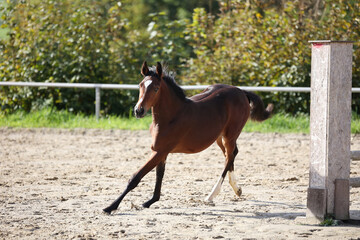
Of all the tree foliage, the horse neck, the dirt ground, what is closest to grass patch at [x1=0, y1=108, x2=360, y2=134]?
the tree foliage

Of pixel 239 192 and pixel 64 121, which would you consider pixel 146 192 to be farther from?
pixel 64 121

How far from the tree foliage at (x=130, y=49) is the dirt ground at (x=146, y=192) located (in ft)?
8.90

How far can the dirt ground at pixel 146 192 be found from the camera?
5.00m

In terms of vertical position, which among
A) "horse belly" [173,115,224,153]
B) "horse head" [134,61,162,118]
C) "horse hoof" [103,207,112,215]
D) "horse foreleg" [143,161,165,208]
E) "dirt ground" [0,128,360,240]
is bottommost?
"dirt ground" [0,128,360,240]

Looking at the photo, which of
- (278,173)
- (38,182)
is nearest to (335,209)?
(278,173)

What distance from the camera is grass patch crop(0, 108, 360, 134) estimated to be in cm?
1224

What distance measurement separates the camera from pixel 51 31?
46.7 ft

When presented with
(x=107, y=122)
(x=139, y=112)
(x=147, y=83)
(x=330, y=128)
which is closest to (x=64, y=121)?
(x=107, y=122)

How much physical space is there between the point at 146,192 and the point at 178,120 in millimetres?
1286

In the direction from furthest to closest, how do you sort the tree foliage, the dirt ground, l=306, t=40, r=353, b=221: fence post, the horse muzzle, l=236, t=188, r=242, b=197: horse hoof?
the tree foliage → l=236, t=188, r=242, b=197: horse hoof → the horse muzzle → l=306, t=40, r=353, b=221: fence post → the dirt ground

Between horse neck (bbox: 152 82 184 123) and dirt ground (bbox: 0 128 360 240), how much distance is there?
93 centimetres

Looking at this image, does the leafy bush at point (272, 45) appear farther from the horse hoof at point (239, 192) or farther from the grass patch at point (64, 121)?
the horse hoof at point (239, 192)

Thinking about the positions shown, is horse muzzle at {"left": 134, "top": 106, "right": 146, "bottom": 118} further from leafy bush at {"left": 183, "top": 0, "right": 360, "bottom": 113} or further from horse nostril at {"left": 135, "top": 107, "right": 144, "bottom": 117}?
leafy bush at {"left": 183, "top": 0, "right": 360, "bottom": 113}

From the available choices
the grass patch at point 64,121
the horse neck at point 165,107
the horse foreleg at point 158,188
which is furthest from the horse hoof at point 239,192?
the grass patch at point 64,121
